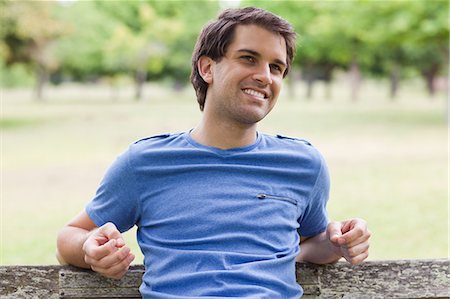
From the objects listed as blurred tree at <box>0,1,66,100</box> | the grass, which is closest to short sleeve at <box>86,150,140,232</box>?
the grass

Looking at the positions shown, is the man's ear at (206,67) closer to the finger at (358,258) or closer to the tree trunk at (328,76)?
the finger at (358,258)

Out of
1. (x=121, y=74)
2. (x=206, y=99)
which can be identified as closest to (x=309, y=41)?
(x=121, y=74)

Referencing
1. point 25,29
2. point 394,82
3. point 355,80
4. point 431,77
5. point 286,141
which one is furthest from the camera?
point 431,77

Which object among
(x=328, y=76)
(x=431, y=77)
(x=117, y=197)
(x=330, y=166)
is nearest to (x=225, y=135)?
(x=117, y=197)

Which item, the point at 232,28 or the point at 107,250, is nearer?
the point at 107,250

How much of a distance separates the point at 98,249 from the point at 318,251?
0.70 m

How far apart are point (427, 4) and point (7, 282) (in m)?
22.2

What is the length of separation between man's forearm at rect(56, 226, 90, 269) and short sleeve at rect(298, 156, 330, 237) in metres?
A: 0.67

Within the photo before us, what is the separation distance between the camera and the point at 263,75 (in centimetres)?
225

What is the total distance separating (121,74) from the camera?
5019 centimetres

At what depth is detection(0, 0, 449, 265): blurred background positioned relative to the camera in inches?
356

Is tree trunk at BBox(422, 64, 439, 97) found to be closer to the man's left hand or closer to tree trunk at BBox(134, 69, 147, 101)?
tree trunk at BBox(134, 69, 147, 101)

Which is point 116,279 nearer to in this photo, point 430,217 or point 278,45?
point 278,45

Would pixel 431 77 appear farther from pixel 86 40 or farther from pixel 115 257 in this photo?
pixel 115 257
